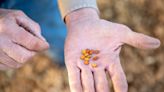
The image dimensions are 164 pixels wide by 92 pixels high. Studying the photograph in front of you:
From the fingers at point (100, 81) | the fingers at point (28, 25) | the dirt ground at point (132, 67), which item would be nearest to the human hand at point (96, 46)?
the fingers at point (100, 81)

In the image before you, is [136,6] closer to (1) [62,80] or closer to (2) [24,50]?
(1) [62,80]

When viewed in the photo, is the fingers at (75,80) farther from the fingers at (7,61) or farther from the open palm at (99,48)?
the fingers at (7,61)

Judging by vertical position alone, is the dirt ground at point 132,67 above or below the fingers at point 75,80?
below

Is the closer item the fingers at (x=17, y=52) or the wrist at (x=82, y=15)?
the fingers at (x=17, y=52)

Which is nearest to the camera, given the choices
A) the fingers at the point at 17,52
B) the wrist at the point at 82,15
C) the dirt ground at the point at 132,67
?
the fingers at the point at 17,52

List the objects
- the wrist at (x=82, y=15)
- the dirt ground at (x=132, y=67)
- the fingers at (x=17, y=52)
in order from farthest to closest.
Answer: the dirt ground at (x=132, y=67) < the wrist at (x=82, y=15) < the fingers at (x=17, y=52)

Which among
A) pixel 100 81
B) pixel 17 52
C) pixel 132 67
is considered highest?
pixel 17 52

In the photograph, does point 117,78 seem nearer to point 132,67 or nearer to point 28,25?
point 28,25

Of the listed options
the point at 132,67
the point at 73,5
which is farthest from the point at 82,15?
the point at 132,67

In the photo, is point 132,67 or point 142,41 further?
point 132,67
